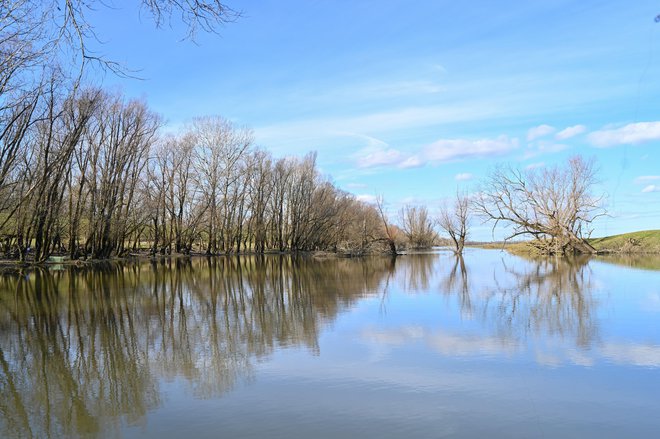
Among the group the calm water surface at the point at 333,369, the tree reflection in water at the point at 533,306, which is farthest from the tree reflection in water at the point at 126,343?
the tree reflection in water at the point at 533,306

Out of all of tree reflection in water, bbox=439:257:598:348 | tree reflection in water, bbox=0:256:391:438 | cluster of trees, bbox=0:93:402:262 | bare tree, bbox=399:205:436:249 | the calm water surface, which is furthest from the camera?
bare tree, bbox=399:205:436:249

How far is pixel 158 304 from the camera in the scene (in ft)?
44.1

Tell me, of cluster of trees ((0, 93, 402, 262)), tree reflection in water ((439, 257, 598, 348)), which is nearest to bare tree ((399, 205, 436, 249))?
cluster of trees ((0, 93, 402, 262))

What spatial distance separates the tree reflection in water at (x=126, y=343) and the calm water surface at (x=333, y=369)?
0.04 m

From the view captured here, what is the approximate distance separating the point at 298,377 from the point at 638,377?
173 inches

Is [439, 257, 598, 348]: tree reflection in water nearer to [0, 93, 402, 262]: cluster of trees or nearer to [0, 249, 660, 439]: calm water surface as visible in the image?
[0, 249, 660, 439]: calm water surface

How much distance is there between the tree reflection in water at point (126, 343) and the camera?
5.39 metres

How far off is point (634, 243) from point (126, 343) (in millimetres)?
45066

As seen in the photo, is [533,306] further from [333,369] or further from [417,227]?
[417,227]

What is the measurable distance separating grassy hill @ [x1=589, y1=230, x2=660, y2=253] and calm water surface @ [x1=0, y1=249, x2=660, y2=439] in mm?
33414

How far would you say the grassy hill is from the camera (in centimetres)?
4125

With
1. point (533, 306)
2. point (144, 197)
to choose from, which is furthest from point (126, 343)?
point (144, 197)

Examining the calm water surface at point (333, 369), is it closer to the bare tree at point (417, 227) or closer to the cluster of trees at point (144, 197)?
the cluster of trees at point (144, 197)

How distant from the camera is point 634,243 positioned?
42.4m
